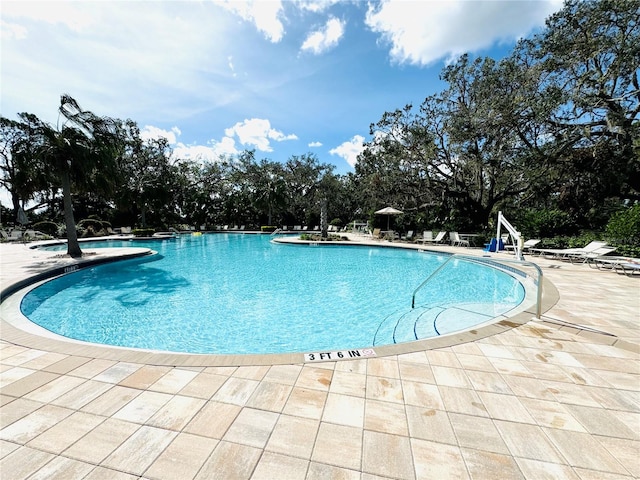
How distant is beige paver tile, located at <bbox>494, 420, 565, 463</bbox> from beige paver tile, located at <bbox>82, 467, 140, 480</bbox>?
2507 millimetres

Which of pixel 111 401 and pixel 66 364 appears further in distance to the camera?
pixel 66 364

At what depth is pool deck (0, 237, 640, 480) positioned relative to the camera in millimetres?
1834

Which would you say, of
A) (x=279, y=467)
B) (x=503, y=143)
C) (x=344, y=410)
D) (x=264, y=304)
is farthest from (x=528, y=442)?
(x=503, y=143)

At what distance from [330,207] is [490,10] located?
82.9ft

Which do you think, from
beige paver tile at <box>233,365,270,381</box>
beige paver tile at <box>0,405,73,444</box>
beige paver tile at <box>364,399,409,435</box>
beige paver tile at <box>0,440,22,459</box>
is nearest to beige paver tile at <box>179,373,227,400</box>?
beige paver tile at <box>233,365,270,381</box>

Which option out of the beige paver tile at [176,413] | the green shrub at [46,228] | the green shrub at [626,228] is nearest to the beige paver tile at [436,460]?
the beige paver tile at [176,413]

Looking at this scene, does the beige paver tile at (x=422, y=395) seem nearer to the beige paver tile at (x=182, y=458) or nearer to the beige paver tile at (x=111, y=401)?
the beige paver tile at (x=182, y=458)

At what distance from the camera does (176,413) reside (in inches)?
91.0

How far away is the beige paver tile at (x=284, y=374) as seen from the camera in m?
2.79

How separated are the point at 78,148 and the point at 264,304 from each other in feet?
31.4

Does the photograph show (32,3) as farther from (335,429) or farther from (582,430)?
(582,430)

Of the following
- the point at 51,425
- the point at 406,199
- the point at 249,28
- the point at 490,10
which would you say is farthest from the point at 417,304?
the point at 406,199

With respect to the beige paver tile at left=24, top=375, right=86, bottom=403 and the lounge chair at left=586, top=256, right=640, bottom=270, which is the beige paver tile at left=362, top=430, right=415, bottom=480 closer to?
the beige paver tile at left=24, top=375, right=86, bottom=403

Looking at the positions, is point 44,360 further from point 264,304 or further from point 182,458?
point 264,304
